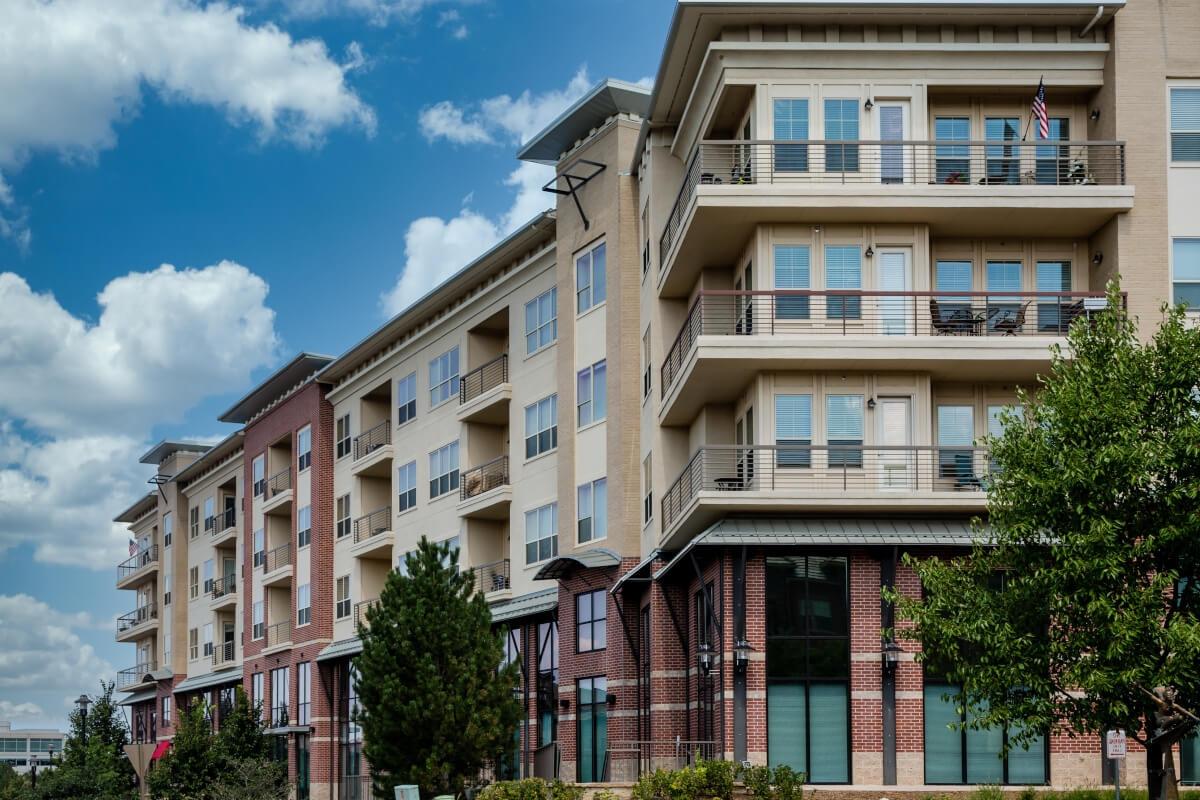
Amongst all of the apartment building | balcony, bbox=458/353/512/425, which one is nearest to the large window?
the apartment building

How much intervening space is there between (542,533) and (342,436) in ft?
69.6

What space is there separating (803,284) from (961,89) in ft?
18.8

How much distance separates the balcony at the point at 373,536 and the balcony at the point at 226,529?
65.1ft

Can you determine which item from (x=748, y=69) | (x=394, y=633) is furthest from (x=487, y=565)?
(x=748, y=69)

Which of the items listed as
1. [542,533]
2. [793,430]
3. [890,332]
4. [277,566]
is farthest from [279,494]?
[890,332]

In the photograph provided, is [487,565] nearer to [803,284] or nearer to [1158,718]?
[803,284]

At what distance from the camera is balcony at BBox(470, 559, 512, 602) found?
176ft

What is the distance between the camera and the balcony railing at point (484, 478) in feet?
181

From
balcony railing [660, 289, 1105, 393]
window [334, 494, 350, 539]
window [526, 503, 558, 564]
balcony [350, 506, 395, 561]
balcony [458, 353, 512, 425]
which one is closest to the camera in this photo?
balcony railing [660, 289, 1105, 393]

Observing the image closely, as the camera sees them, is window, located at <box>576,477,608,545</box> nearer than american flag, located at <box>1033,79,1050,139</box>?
No

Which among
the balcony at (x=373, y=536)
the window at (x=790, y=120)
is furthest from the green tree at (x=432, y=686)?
the balcony at (x=373, y=536)

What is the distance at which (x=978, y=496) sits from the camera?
35.4m

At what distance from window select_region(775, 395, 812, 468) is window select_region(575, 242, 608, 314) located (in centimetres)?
1122

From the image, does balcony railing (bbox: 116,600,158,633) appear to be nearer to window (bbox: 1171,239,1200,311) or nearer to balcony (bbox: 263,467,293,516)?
balcony (bbox: 263,467,293,516)
